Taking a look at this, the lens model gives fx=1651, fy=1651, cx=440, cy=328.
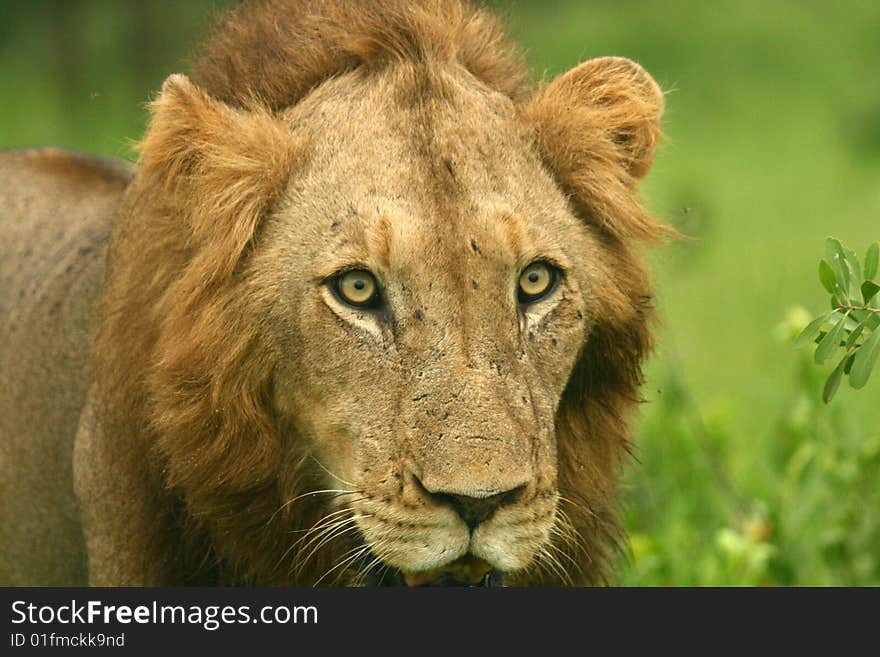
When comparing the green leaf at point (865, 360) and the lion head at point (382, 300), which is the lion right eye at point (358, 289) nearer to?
the lion head at point (382, 300)

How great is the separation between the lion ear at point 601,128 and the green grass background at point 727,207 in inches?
9.2

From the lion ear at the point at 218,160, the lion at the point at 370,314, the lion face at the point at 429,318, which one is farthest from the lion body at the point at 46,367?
the lion face at the point at 429,318

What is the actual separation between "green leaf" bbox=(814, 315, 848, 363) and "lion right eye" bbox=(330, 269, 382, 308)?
867 millimetres

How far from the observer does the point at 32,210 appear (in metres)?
4.59

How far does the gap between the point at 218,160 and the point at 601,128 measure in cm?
85

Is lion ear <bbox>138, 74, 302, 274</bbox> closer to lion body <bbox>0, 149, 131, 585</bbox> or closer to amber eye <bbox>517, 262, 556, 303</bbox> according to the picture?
amber eye <bbox>517, 262, 556, 303</bbox>

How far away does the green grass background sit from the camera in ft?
16.8

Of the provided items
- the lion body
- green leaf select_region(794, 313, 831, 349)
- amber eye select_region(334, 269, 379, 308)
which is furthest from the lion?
green leaf select_region(794, 313, 831, 349)

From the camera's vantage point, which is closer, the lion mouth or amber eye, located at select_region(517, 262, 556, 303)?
the lion mouth

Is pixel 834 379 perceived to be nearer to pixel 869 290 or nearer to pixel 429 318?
pixel 869 290

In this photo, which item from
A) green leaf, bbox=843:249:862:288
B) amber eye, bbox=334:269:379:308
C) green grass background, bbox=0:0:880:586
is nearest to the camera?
green leaf, bbox=843:249:862:288

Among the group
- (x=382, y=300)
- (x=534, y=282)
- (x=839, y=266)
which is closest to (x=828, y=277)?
(x=839, y=266)

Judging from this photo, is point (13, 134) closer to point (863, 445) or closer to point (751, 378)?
point (751, 378)

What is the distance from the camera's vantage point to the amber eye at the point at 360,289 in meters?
3.31
